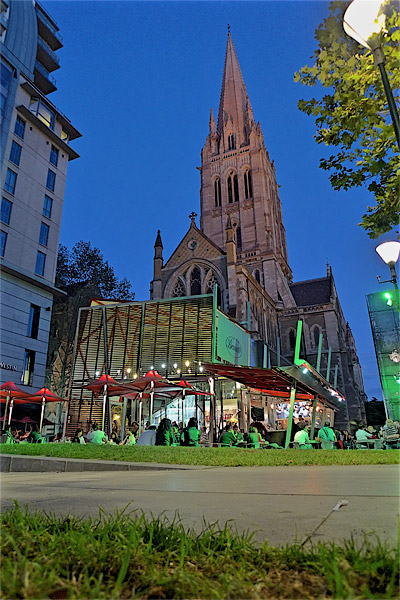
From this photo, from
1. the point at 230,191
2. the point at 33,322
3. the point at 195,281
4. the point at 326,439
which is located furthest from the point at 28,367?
the point at 230,191

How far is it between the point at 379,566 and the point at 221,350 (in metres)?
23.7

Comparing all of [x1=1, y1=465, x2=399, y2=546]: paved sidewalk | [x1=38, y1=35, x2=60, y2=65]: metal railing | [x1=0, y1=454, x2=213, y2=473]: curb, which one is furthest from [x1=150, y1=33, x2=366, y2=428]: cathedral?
[x1=1, y1=465, x2=399, y2=546]: paved sidewalk

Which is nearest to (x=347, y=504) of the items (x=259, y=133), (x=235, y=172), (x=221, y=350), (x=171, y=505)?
(x=171, y=505)

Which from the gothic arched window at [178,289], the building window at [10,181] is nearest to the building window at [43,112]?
the building window at [10,181]

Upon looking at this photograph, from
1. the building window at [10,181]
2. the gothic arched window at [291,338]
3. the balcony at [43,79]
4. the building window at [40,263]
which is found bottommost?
the gothic arched window at [291,338]

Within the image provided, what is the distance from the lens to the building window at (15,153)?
28.7m

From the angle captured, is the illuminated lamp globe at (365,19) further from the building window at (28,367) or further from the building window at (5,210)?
the building window at (28,367)

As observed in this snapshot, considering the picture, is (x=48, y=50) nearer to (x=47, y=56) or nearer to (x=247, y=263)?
(x=47, y=56)

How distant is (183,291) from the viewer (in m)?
43.6

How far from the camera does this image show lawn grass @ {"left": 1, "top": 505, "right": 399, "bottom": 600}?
4.47 ft

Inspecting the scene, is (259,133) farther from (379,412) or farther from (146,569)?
(146,569)

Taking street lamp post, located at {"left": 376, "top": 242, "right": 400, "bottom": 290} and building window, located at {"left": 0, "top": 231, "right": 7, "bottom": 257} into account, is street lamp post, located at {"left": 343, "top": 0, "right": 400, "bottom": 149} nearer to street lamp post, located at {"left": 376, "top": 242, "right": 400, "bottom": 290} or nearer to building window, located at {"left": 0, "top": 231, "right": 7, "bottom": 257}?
street lamp post, located at {"left": 376, "top": 242, "right": 400, "bottom": 290}

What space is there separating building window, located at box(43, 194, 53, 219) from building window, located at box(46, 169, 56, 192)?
92cm

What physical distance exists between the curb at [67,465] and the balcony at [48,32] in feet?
132
